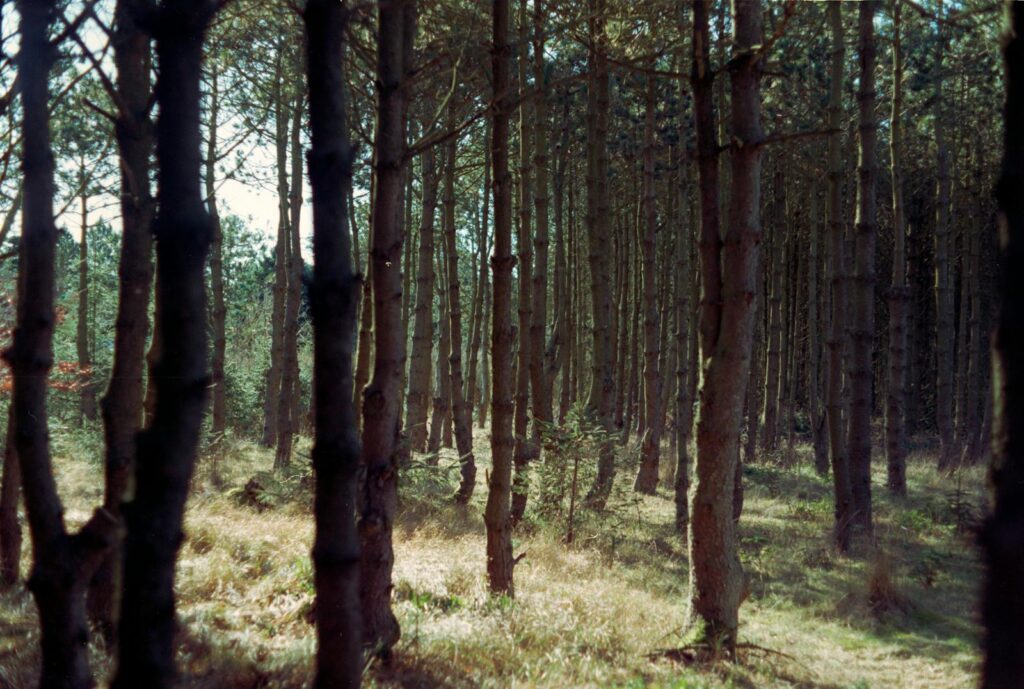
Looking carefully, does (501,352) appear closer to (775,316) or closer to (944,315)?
(775,316)

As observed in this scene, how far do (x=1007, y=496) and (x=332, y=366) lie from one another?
4.41 feet

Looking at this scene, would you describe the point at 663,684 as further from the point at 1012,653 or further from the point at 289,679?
the point at 1012,653

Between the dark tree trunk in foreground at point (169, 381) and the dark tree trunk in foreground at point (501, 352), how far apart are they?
4.76 m

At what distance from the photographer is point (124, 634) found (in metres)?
1.68

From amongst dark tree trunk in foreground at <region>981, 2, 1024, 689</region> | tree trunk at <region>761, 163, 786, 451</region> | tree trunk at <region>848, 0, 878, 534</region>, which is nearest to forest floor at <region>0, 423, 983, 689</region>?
tree trunk at <region>848, 0, 878, 534</region>

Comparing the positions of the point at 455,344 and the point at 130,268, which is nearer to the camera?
the point at 130,268

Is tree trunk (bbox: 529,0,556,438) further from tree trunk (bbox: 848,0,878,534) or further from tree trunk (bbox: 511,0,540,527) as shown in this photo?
tree trunk (bbox: 848,0,878,534)

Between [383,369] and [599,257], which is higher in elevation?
[599,257]

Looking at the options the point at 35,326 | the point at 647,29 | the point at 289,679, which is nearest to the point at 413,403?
the point at 647,29

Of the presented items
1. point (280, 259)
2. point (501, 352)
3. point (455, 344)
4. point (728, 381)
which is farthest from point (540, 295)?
point (280, 259)

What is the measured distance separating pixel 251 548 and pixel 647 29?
5.86 metres

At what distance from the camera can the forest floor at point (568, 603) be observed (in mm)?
4805

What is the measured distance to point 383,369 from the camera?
4828 millimetres

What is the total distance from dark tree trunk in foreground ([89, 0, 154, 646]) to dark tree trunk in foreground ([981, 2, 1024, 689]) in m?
3.39
